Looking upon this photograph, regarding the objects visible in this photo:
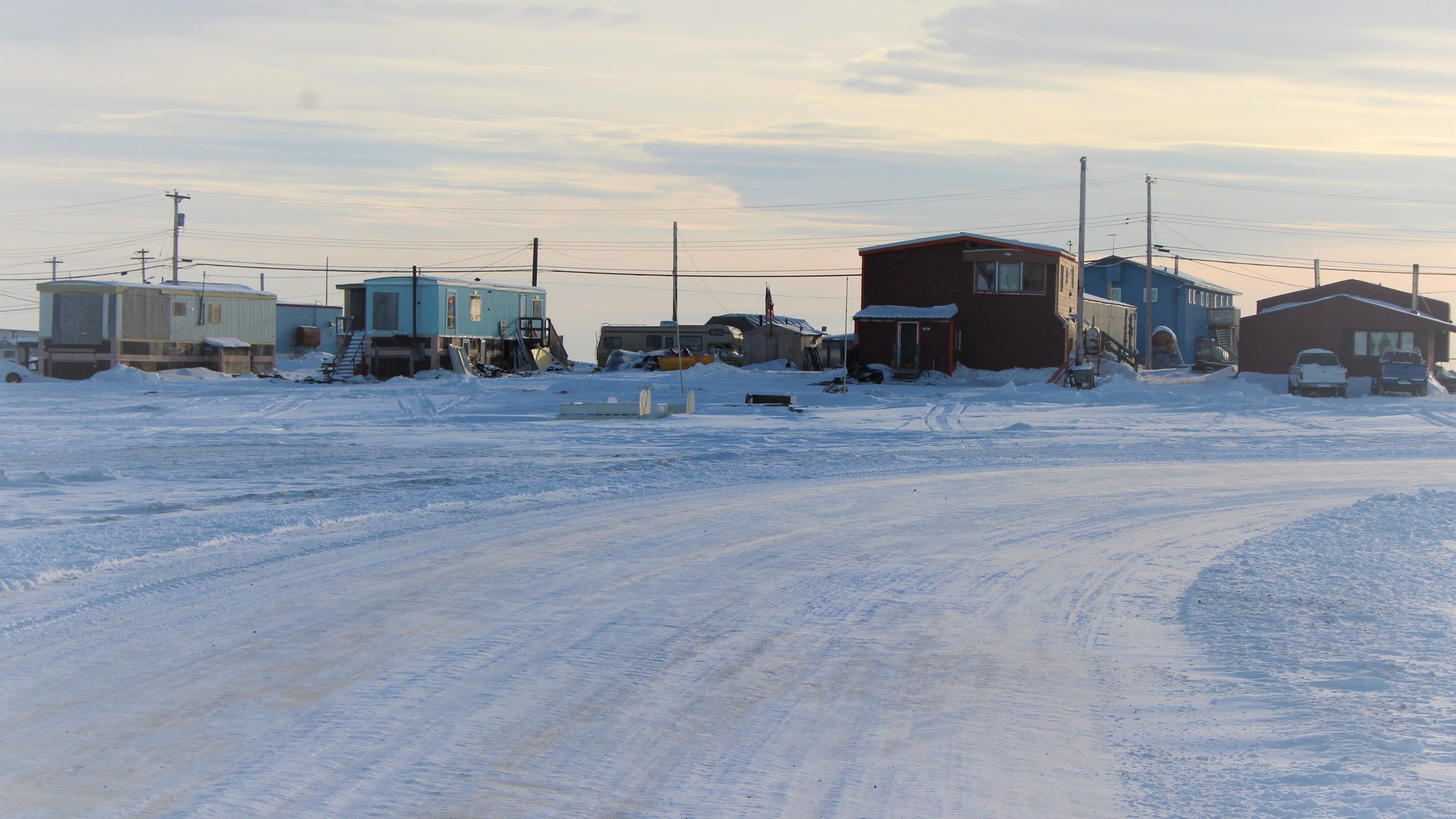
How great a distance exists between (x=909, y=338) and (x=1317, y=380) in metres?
15.1

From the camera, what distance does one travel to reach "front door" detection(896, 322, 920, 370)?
153ft

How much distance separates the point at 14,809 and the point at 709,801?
9.39 feet

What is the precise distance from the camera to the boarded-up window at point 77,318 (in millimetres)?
47750

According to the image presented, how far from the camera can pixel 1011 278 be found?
47.5 meters

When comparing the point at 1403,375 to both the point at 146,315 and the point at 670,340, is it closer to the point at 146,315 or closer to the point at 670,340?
the point at 670,340

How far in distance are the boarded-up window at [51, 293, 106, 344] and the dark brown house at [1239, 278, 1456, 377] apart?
50.5 meters

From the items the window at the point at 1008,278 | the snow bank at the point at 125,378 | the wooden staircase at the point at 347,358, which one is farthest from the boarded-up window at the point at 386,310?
the window at the point at 1008,278

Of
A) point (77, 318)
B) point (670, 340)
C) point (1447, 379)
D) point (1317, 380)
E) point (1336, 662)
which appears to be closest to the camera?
point (1336, 662)

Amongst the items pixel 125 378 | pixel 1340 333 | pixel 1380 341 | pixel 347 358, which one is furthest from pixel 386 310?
pixel 1380 341

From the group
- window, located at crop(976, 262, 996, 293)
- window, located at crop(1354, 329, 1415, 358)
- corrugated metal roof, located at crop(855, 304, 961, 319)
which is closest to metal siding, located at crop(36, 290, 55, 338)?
corrugated metal roof, located at crop(855, 304, 961, 319)

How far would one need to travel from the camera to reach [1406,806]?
Result: 4777 millimetres

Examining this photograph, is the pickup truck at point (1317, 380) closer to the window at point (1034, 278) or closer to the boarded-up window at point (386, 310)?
Answer: the window at point (1034, 278)

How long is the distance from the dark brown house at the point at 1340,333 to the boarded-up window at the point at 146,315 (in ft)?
160

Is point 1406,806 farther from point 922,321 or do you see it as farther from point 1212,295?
point 1212,295
